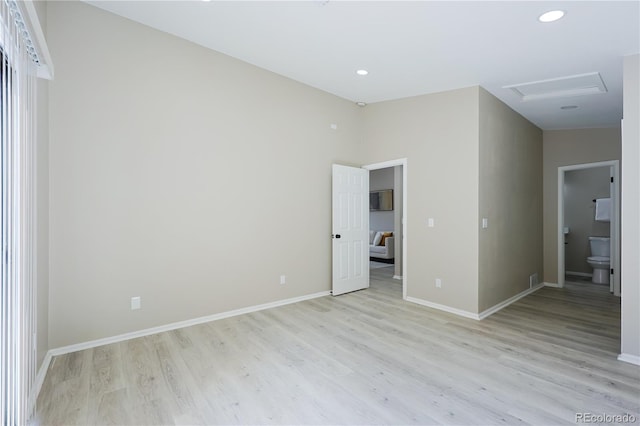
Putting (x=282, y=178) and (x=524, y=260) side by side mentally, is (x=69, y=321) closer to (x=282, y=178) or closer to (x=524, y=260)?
(x=282, y=178)

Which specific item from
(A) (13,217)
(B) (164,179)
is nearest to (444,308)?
(B) (164,179)

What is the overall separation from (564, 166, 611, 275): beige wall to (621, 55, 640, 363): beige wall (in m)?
4.41

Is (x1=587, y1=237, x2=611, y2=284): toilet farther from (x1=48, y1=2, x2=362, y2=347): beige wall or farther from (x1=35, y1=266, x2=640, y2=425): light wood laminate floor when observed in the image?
(x1=48, y1=2, x2=362, y2=347): beige wall

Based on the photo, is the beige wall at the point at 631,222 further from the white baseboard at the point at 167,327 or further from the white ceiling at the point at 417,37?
the white baseboard at the point at 167,327

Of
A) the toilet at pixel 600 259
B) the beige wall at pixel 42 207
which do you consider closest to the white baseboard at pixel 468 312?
the toilet at pixel 600 259

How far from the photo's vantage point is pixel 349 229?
4.96m

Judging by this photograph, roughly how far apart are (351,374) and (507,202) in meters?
3.47

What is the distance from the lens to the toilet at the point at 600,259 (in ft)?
18.6

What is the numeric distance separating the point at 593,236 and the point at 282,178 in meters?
6.40

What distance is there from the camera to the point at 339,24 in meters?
2.83

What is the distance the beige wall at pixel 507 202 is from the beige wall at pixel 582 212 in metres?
1.80

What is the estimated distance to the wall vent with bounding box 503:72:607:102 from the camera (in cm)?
358

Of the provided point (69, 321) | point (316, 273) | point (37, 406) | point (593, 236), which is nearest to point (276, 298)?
point (316, 273)

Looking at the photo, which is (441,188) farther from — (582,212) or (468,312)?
(582,212)
